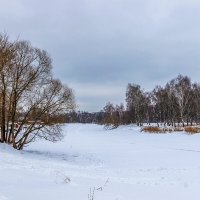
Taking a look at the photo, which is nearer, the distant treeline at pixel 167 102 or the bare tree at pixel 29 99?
the bare tree at pixel 29 99

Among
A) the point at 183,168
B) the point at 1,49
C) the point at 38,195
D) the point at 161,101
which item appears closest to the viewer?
the point at 38,195

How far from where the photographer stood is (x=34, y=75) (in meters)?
26.4

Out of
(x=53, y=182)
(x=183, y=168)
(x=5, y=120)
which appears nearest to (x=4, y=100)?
(x=5, y=120)

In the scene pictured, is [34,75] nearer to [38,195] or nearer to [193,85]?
[38,195]

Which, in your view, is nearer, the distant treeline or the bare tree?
the bare tree

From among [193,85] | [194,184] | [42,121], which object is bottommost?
[194,184]

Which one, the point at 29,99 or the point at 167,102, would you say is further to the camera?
the point at 167,102

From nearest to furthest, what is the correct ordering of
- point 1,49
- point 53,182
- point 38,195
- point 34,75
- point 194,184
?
1. point 38,195
2. point 53,182
3. point 194,184
4. point 1,49
5. point 34,75

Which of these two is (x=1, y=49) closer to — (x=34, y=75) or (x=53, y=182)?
(x=34, y=75)

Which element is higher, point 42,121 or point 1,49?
point 1,49

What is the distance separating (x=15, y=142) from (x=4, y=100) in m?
3.56

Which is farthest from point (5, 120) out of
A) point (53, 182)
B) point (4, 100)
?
point (53, 182)

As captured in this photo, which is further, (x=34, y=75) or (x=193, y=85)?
(x=193, y=85)

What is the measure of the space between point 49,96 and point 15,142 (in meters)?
4.14
